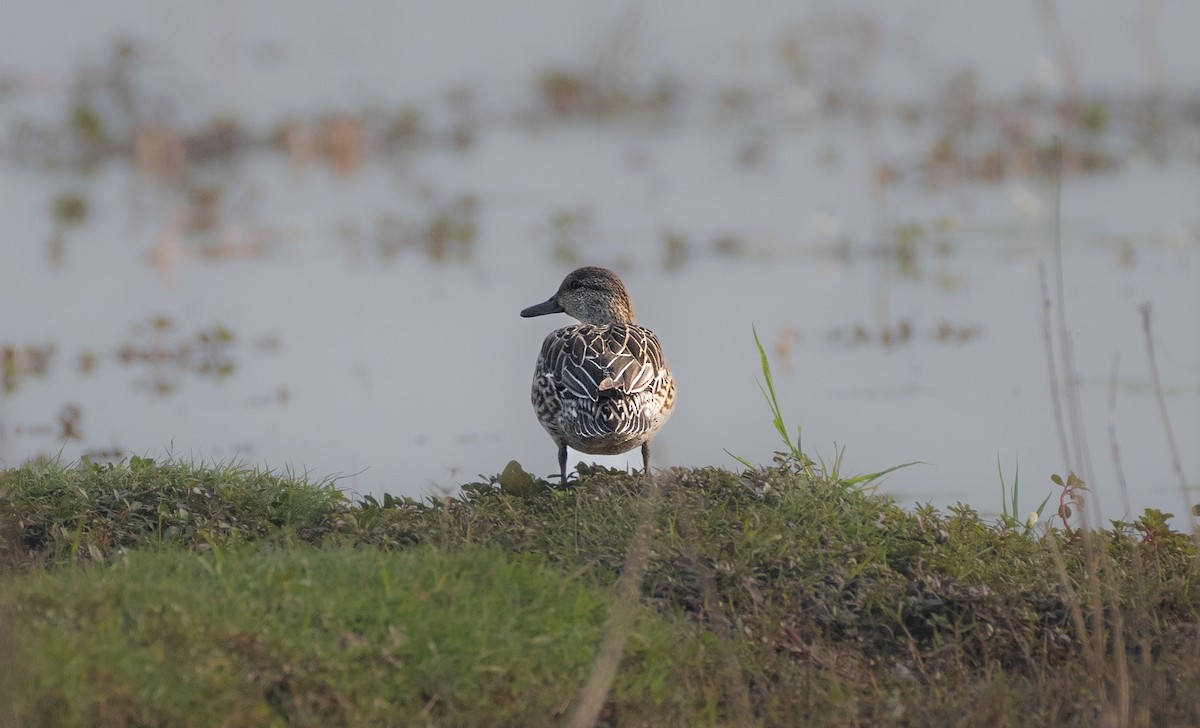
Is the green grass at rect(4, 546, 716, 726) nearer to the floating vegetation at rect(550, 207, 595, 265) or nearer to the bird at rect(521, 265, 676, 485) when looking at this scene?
the bird at rect(521, 265, 676, 485)

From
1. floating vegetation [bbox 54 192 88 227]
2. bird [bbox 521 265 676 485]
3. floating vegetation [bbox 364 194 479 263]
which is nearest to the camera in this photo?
bird [bbox 521 265 676 485]

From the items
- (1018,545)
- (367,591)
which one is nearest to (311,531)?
(367,591)

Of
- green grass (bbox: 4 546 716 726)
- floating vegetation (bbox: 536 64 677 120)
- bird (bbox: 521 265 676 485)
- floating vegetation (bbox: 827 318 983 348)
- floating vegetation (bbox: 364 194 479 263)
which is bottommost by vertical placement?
green grass (bbox: 4 546 716 726)

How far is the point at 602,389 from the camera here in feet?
20.4

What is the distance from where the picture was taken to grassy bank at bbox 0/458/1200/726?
4059 millimetres

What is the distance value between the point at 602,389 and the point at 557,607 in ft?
5.85

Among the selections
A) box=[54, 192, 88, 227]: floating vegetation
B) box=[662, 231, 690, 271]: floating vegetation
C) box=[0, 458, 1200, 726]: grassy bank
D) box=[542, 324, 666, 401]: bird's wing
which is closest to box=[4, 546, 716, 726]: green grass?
box=[0, 458, 1200, 726]: grassy bank

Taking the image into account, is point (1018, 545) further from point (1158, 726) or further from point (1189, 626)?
point (1158, 726)

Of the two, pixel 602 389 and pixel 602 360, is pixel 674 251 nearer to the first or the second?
pixel 602 360

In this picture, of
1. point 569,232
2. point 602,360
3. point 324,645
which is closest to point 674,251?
point 569,232

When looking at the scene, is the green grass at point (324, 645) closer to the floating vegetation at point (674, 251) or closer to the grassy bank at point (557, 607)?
the grassy bank at point (557, 607)

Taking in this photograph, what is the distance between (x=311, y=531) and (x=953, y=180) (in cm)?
1162

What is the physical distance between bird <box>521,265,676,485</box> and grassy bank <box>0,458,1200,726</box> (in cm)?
48

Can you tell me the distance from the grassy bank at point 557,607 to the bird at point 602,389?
1.58 ft
